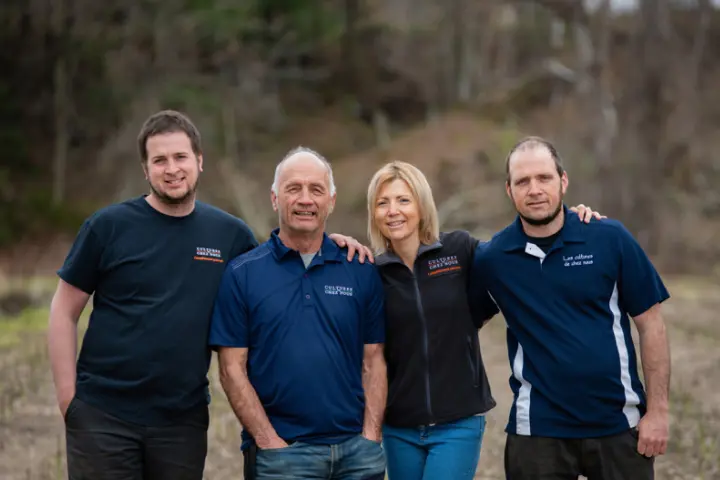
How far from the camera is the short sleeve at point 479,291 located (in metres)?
4.75

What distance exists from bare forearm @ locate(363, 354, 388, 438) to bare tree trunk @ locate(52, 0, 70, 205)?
27724mm

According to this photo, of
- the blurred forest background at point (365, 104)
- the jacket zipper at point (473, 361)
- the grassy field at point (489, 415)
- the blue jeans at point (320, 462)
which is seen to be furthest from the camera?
the blurred forest background at point (365, 104)

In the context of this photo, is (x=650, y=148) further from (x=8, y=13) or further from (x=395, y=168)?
(x=395, y=168)

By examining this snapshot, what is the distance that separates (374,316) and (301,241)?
0.49 meters

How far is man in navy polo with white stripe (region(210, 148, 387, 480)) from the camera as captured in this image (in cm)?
428

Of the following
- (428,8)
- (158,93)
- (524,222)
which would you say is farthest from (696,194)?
(524,222)

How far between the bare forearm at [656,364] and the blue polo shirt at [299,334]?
4.30ft

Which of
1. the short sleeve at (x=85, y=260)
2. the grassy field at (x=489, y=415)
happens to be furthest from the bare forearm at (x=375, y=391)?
the grassy field at (x=489, y=415)

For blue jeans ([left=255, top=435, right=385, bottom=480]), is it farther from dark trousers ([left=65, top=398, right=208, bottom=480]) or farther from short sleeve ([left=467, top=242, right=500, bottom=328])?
short sleeve ([left=467, top=242, right=500, bottom=328])

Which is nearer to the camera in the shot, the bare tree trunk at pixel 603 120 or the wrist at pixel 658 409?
the wrist at pixel 658 409

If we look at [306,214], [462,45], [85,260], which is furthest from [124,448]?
[462,45]

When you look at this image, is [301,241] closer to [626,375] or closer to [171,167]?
[171,167]

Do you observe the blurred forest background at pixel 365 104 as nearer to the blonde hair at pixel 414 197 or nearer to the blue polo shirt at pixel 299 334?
the blonde hair at pixel 414 197

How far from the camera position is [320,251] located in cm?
454
